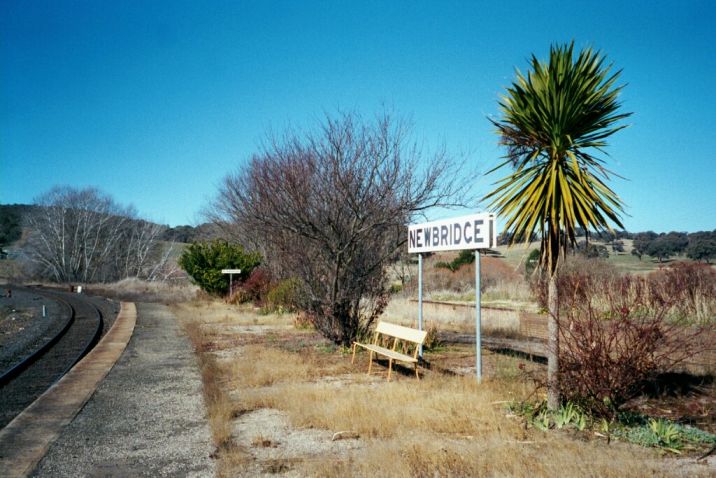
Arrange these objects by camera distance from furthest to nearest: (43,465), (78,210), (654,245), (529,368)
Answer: (78,210)
(654,245)
(529,368)
(43,465)

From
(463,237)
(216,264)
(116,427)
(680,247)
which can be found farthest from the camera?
(680,247)

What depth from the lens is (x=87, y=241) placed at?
67.1 meters

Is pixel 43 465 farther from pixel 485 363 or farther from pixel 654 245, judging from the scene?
pixel 654 245

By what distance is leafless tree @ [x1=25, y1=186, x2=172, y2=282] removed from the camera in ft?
214

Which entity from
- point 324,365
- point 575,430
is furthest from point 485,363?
point 575,430

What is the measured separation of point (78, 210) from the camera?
6788 cm

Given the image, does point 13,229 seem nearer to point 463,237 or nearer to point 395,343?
point 395,343

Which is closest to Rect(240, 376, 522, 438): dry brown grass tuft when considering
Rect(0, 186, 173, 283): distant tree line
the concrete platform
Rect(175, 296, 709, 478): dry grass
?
Rect(175, 296, 709, 478): dry grass

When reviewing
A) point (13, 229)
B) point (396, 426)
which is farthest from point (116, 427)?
point (13, 229)

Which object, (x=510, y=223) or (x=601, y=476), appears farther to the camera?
(x=510, y=223)

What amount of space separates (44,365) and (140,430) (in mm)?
7445

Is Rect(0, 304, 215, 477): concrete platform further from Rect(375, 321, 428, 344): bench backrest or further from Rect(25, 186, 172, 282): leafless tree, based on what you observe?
Rect(25, 186, 172, 282): leafless tree

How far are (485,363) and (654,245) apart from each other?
183ft

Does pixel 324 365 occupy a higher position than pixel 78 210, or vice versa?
pixel 78 210
